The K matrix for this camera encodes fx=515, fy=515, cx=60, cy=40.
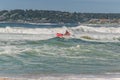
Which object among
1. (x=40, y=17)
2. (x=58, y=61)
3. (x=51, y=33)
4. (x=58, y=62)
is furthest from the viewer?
(x=40, y=17)

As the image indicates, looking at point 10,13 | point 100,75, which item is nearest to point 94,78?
point 100,75

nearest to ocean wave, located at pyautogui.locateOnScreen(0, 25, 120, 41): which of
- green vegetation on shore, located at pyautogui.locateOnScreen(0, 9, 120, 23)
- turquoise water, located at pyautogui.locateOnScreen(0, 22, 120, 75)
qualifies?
turquoise water, located at pyautogui.locateOnScreen(0, 22, 120, 75)

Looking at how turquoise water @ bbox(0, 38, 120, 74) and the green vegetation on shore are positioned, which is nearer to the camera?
turquoise water @ bbox(0, 38, 120, 74)

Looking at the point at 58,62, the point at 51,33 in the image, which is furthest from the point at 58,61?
the point at 51,33

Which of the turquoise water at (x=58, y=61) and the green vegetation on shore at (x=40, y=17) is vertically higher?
the green vegetation on shore at (x=40, y=17)

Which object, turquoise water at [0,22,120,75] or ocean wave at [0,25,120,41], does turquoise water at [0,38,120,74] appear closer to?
turquoise water at [0,22,120,75]

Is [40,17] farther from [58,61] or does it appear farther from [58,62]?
[58,62]

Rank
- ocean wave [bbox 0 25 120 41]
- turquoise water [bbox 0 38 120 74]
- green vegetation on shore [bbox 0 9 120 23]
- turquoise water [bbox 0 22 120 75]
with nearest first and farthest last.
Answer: turquoise water [bbox 0 22 120 75] < turquoise water [bbox 0 38 120 74] < ocean wave [bbox 0 25 120 41] < green vegetation on shore [bbox 0 9 120 23]

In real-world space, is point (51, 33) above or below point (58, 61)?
above

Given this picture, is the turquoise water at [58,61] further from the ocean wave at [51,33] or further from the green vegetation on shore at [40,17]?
the green vegetation on shore at [40,17]

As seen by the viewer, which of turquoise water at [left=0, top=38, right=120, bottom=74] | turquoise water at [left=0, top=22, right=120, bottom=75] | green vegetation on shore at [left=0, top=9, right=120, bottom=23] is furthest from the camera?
green vegetation on shore at [left=0, top=9, right=120, bottom=23]

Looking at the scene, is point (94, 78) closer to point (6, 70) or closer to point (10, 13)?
point (6, 70)

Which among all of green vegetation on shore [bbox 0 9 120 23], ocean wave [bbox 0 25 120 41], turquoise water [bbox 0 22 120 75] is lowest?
turquoise water [bbox 0 22 120 75]

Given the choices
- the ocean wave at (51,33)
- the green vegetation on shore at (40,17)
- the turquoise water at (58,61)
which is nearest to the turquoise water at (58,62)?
the turquoise water at (58,61)
